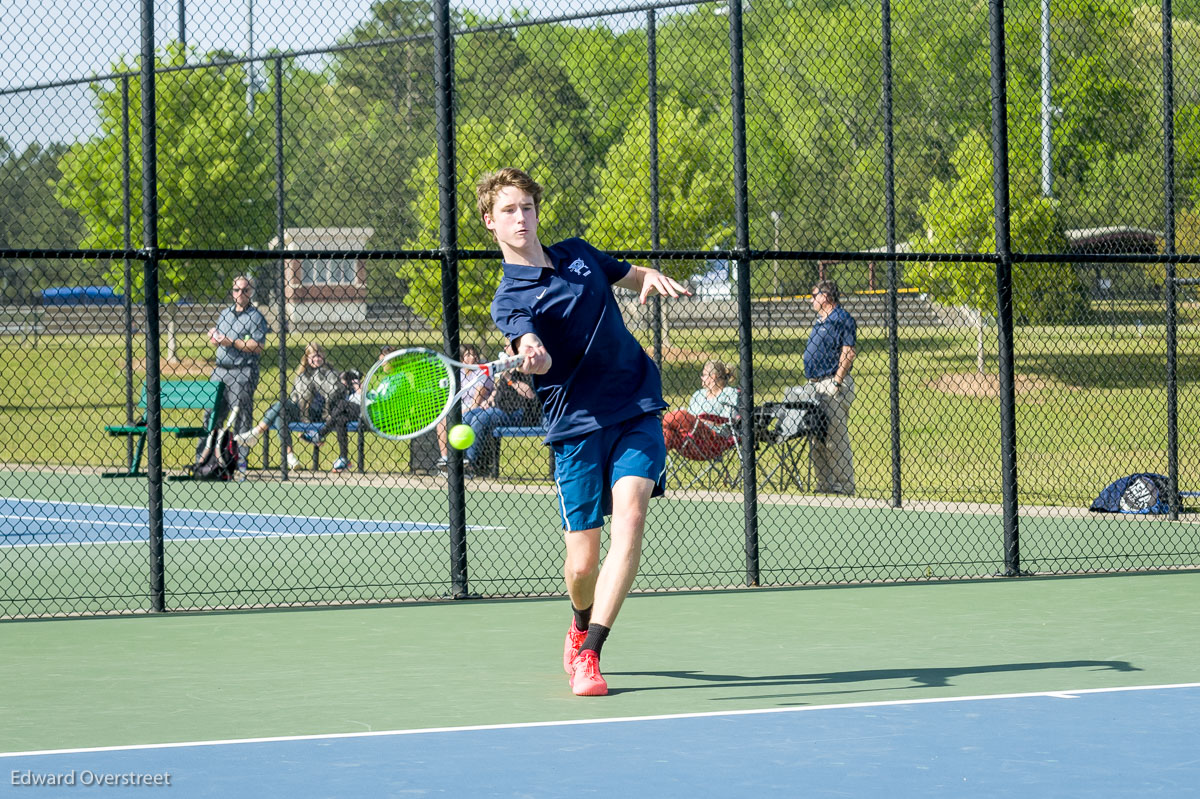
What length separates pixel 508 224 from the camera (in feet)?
19.1

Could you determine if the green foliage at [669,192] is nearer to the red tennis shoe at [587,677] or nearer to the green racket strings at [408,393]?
the green racket strings at [408,393]

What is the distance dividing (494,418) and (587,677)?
8.14 meters

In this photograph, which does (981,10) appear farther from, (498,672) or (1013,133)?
(498,672)

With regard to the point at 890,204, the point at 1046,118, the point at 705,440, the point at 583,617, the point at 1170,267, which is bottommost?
the point at 583,617

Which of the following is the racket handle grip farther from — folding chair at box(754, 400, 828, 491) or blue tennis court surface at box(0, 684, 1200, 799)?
folding chair at box(754, 400, 828, 491)

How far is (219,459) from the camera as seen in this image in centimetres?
1431

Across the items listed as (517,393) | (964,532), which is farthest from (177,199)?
(964,532)

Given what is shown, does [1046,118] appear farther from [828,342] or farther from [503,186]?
[503,186]

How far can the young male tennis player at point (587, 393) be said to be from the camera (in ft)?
19.0

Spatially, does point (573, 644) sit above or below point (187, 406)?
below

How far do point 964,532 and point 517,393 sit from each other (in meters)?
4.31

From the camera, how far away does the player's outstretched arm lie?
5.89 meters

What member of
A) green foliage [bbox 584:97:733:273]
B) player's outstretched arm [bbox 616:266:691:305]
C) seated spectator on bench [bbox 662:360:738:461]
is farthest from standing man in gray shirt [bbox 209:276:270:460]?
player's outstretched arm [bbox 616:266:691:305]

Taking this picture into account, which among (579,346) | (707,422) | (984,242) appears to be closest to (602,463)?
(579,346)
